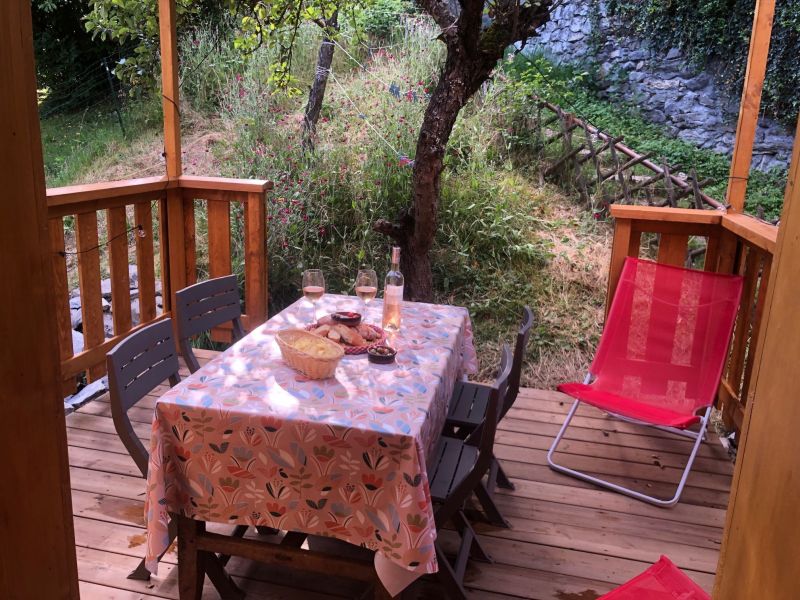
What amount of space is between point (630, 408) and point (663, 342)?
0.57 metres

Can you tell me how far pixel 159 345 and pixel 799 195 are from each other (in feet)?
6.66

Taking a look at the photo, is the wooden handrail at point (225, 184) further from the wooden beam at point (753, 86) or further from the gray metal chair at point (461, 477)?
the wooden beam at point (753, 86)

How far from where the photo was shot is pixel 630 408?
10.0 ft

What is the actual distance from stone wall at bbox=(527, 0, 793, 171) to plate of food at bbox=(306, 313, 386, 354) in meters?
6.94

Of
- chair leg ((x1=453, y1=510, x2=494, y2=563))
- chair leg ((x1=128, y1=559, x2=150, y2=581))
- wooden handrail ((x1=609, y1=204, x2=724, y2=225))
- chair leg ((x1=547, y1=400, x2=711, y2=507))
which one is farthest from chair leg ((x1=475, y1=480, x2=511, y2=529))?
wooden handrail ((x1=609, y1=204, x2=724, y2=225))

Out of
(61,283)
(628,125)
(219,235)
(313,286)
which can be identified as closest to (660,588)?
(313,286)

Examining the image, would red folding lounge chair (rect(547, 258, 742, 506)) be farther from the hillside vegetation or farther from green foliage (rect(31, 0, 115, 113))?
green foliage (rect(31, 0, 115, 113))

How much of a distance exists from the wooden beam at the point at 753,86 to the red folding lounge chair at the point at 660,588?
7.87 ft

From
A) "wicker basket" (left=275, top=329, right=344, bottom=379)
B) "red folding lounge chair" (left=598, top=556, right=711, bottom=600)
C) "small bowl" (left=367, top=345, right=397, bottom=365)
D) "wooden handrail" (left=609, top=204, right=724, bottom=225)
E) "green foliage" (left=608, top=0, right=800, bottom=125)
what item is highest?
"green foliage" (left=608, top=0, right=800, bottom=125)

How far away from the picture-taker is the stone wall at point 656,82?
7.88 meters

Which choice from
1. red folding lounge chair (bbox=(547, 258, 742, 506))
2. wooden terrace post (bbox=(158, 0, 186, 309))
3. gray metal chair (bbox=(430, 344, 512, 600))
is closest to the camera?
gray metal chair (bbox=(430, 344, 512, 600))

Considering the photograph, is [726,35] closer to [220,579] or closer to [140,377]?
[140,377]

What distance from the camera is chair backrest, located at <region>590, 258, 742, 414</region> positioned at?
332cm

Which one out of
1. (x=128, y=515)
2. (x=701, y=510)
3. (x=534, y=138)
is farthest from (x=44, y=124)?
(x=701, y=510)
